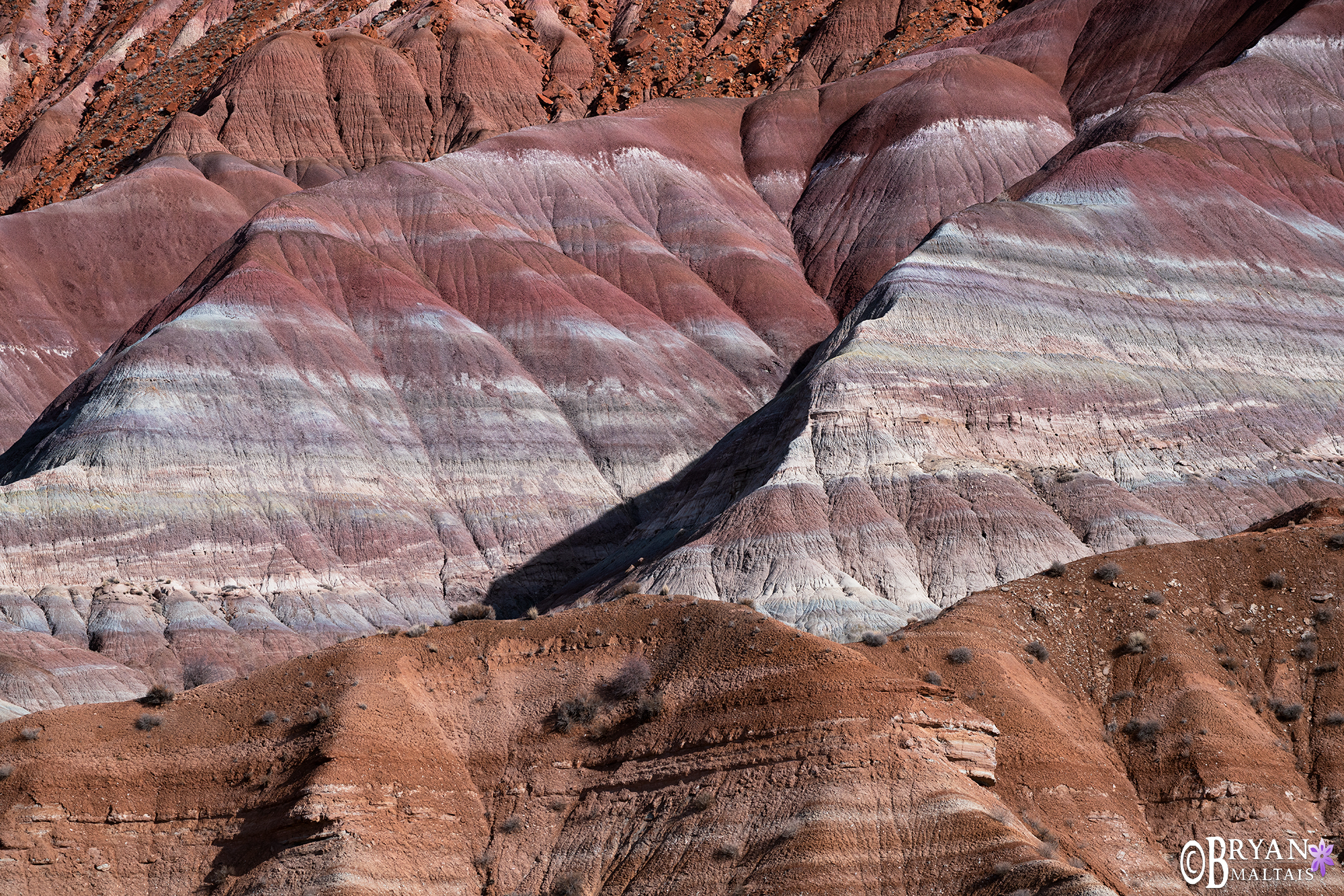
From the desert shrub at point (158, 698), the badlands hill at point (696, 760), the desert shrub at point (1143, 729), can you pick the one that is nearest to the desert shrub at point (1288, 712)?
the badlands hill at point (696, 760)

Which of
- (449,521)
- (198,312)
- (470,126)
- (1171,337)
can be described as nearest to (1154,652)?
(1171,337)

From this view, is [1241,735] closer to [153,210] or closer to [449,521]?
[449,521]

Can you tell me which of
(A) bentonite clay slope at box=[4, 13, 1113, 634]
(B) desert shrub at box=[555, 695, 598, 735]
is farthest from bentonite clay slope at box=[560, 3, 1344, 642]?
(B) desert shrub at box=[555, 695, 598, 735]

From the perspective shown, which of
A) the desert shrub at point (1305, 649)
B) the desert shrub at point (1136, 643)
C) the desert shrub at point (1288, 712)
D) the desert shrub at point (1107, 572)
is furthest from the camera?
the desert shrub at point (1107, 572)

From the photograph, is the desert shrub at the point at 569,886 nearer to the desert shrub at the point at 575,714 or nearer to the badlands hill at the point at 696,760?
the badlands hill at the point at 696,760

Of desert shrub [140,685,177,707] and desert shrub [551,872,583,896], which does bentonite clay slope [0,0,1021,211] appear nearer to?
desert shrub [140,685,177,707]

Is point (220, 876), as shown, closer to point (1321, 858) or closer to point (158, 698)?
point (158, 698)
